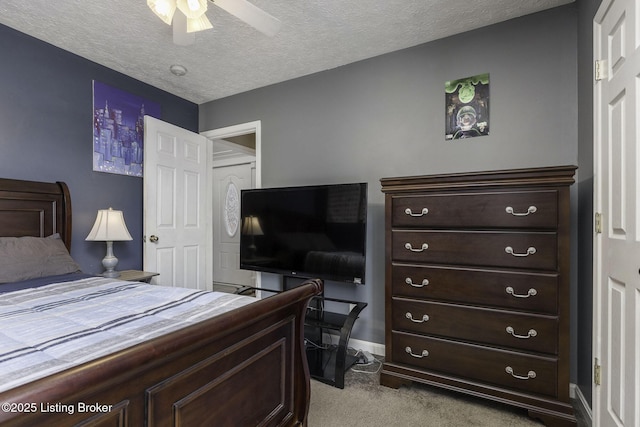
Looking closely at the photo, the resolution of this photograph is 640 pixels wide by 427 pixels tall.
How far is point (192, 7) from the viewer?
5.29 ft

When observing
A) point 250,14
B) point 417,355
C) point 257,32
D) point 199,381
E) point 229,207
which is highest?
point 257,32

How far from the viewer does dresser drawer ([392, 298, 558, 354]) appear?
172cm

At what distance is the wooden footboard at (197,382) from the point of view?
0.57 metres

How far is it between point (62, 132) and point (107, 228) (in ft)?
2.97

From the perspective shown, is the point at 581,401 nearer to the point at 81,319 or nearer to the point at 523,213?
the point at 523,213

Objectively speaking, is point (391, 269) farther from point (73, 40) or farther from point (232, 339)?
point (73, 40)

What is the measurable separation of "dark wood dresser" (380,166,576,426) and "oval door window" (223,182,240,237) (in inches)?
132

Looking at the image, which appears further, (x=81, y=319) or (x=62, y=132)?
(x=62, y=132)

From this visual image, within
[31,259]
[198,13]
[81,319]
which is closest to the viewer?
[81,319]

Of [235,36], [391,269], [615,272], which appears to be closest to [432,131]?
[391,269]

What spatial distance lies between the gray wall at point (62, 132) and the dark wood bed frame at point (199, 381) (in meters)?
2.37

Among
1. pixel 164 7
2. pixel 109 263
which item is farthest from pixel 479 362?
pixel 109 263

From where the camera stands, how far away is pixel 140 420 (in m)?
0.77

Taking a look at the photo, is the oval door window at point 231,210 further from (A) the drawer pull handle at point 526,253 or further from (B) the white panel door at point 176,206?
(A) the drawer pull handle at point 526,253
